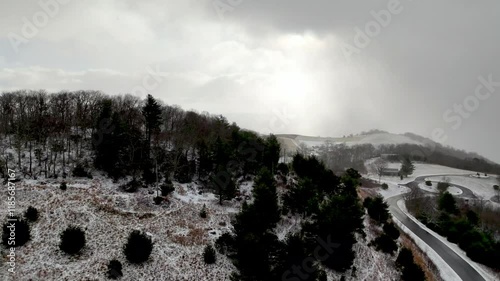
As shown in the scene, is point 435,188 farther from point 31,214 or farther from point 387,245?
point 31,214

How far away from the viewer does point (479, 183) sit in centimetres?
9719

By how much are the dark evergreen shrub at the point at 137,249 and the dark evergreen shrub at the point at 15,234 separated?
22.8ft

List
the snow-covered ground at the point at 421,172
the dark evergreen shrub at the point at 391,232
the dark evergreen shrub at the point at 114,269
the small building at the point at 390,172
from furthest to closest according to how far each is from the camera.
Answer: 1. the small building at the point at 390,172
2. the snow-covered ground at the point at 421,172
3. the dark evergreen shrub at the point at 391,232
4. the dark evergreen shrub at the point at 114,269

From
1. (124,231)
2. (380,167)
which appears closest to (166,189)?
(124,231)

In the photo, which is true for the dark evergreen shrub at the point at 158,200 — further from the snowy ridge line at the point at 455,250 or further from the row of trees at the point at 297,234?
the snowy ridge line at the point at 455,250

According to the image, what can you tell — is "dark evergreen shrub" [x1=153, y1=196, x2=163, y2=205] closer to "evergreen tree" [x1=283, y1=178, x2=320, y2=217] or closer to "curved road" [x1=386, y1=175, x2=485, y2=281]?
"evergreen tree" [x1=283, y1=178, x2=320, y2=217]

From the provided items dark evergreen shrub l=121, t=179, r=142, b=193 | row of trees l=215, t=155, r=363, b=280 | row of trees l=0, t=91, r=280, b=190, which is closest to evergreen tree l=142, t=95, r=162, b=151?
row of trees l=0, t=91, r=280, b=190

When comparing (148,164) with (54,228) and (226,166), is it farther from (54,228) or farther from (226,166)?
(54,228)

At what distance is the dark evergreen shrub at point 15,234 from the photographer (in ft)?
67.1

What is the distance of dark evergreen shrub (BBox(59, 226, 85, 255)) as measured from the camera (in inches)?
811

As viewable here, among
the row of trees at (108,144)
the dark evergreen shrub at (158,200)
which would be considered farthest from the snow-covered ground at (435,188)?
the dark evergreen shrub at (158,200)

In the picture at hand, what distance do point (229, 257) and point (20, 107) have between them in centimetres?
3313

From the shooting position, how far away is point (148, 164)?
3434 cm

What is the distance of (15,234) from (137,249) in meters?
8.42
